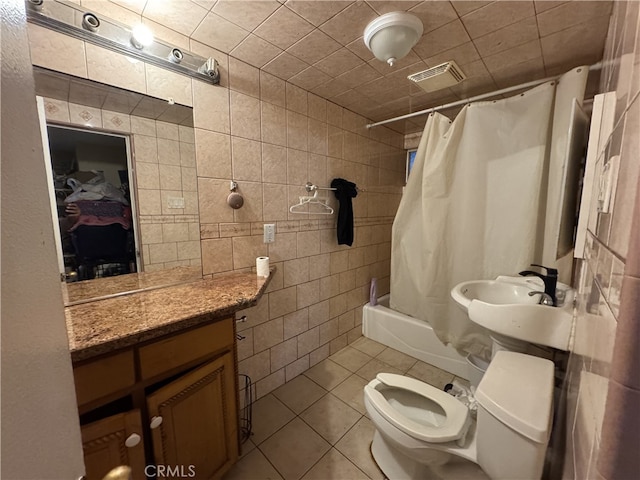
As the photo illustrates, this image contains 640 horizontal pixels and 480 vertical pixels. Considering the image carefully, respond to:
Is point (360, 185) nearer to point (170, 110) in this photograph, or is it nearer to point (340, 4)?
point (340, 4)

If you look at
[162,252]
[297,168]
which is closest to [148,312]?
[162,252]

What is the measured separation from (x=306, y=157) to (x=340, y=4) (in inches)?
34.7

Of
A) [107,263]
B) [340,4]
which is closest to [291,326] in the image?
Answer: [107,263]

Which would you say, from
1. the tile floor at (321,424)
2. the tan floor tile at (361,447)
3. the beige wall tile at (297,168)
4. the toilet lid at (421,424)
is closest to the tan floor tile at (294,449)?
the tile floor at (321,424)

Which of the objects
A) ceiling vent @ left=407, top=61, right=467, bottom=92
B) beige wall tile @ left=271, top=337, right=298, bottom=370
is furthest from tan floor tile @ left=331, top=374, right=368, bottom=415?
ceiling vent @ left=407, top=61, right=467, bottom=92

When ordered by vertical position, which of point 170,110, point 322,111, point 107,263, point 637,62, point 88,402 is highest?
point 322,111

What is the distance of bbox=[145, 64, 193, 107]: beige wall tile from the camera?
1.14 metres

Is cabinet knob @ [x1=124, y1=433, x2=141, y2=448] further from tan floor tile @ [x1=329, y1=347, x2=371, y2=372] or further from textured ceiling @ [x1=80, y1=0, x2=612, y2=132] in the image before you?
textured ceiling @ [x1=80, y1=0, x2=612, y2=132]

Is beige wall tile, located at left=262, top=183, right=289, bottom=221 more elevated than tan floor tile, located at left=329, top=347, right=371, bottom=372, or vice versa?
beige wall tile, located at left=262, top=183, right=289, bottom=221

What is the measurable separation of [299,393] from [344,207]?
1420mm

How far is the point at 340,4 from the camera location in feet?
3.25

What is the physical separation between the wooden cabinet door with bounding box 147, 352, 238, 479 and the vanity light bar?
137 cm

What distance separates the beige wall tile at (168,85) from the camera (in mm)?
1137

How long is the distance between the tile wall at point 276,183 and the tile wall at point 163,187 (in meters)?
0.05
